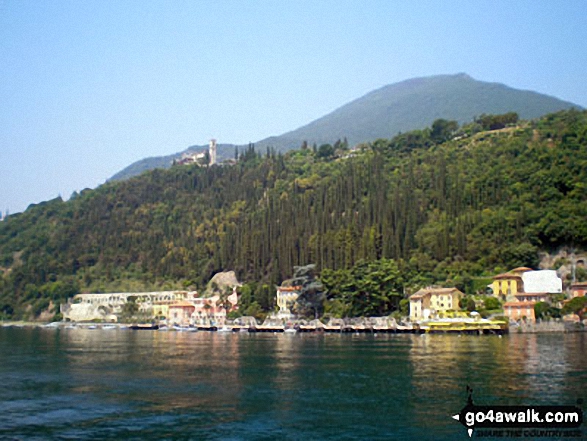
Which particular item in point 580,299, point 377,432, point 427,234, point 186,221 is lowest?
point 377,432

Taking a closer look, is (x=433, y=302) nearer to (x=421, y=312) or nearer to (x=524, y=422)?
(x=421, y=312)

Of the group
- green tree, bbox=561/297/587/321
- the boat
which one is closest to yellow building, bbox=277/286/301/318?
the boat

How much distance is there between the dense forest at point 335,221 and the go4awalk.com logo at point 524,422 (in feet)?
204

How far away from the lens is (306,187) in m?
151

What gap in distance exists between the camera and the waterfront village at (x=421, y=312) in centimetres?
7794

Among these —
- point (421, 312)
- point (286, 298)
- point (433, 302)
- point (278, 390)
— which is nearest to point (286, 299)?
point (286, 298)

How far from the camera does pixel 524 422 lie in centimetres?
2550

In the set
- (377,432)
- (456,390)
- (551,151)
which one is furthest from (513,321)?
(377,432)

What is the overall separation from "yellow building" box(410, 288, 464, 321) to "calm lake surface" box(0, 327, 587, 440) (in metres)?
27.4

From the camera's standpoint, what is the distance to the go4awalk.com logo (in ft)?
81.6

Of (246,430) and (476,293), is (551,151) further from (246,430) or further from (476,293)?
(246,430)

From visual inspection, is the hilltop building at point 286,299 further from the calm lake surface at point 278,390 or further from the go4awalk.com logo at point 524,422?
the go4awalk.com logo at point 524,422

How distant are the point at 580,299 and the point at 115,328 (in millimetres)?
80392

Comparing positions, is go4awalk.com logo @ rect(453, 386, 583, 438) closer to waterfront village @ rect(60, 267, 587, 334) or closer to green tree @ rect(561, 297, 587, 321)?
waterfront village @ rect(60, 267, 587, 334)
